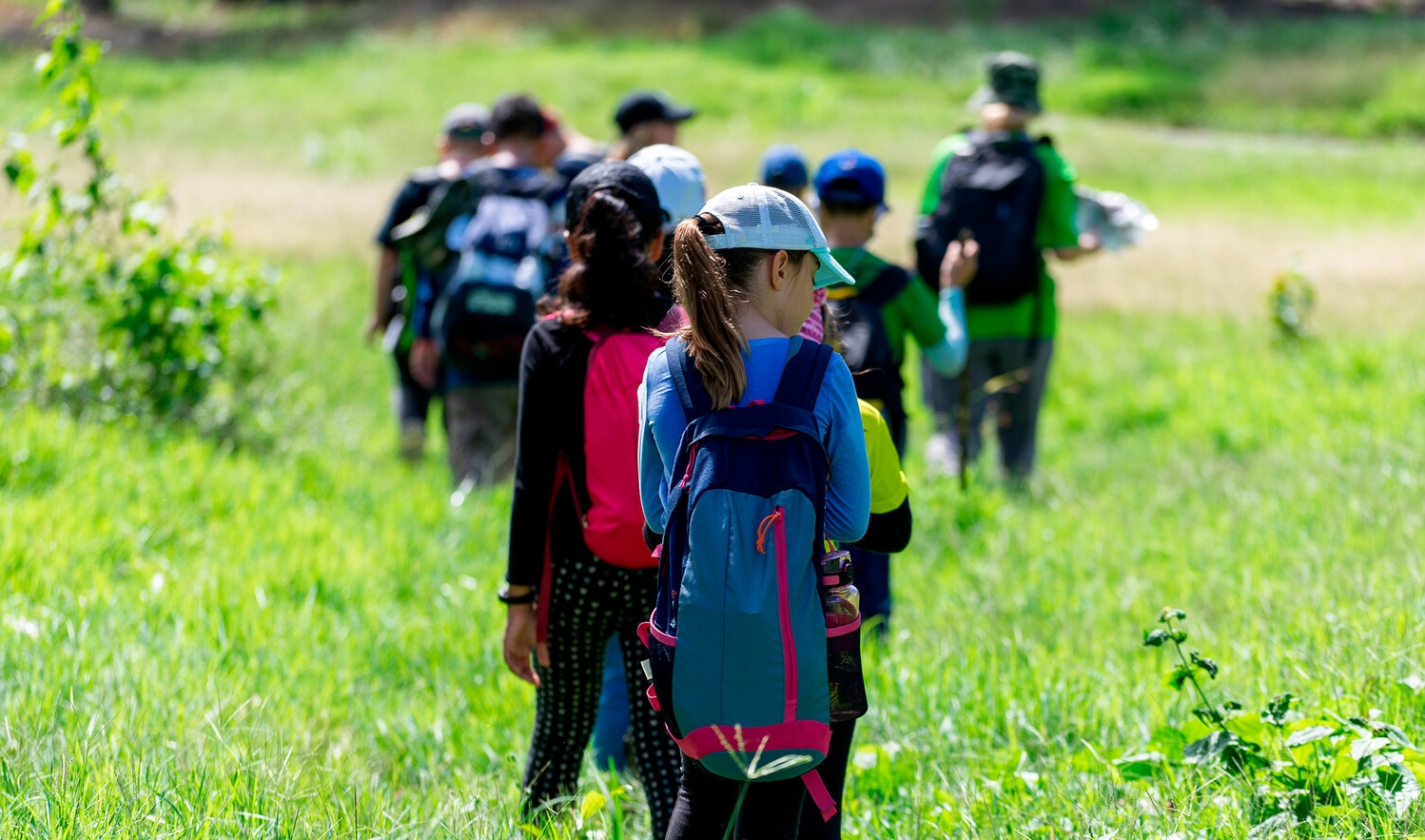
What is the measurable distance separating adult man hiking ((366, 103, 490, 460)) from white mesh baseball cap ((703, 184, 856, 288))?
4183mm

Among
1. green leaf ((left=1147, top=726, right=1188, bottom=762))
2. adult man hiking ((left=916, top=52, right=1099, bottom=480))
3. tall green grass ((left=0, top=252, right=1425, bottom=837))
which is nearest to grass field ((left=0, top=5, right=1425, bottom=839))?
tall green grass ((left=0, top=252, right=1425, bottom=837))

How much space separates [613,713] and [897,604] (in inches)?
67.8

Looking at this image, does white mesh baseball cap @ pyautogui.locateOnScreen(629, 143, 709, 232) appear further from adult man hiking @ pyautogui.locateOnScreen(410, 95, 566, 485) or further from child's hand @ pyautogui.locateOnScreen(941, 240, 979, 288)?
adult man hiking @ pyautogui.locateOnScreen(410, 95, 566, 485)

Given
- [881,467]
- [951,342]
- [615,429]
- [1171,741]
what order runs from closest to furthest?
[881,467] → [615,429] → [1171,741] → [951,342]

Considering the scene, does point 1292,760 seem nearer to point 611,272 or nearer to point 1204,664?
point 1204,664

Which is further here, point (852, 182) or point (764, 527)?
point (852, 182)

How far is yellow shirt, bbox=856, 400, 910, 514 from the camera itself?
2.50 m

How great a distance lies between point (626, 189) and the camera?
9.61 feet

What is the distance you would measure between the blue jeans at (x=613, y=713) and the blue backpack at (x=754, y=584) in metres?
1.34

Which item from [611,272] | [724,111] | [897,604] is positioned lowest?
[897,604]

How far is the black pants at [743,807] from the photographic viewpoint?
239 cm

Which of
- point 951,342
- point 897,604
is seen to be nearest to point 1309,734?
point 951,342

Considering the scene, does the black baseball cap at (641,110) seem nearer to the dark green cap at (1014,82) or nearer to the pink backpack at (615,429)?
the dark green cap at (1014,82)

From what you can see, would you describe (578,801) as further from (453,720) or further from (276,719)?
(276,719)
